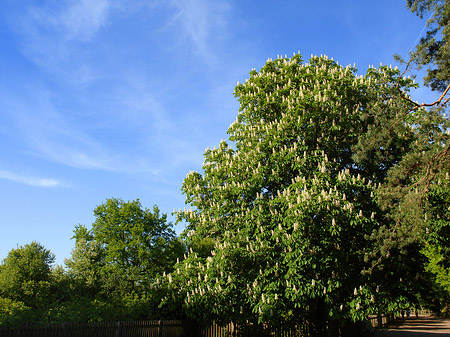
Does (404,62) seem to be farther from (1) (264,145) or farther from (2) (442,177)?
(1) (264,145)

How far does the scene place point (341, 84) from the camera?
20938 mm

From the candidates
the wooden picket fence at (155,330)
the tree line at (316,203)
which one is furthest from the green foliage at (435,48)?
the wooden picket fence at (155,330)

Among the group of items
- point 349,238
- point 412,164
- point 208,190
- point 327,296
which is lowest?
point 327,296

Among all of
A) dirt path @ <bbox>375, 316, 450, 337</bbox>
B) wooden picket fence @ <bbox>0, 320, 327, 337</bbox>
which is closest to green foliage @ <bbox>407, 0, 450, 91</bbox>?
wooden picket fence @ <bbox>0, 320, 327, 337</bbox>

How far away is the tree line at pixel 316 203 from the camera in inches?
620

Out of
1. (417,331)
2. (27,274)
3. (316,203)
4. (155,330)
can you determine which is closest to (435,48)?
(316,203)

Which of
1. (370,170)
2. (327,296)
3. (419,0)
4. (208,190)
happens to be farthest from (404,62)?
(208,190)

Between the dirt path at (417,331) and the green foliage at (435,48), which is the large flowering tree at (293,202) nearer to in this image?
the green foliage at (435,48)

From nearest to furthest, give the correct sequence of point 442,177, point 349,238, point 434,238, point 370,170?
point 442,177 < point 434,238 < point 349,238 < point 370,170

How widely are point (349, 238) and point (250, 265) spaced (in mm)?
5763

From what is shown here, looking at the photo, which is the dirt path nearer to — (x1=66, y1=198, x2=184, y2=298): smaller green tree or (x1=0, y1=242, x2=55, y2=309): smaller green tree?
(x1=66, y1=198, x2=184, y2=298): smaller green tree

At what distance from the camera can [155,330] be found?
65.2 ft

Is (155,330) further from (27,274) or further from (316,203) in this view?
(27,274)

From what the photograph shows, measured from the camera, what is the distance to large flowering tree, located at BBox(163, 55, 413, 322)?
16.2 m
